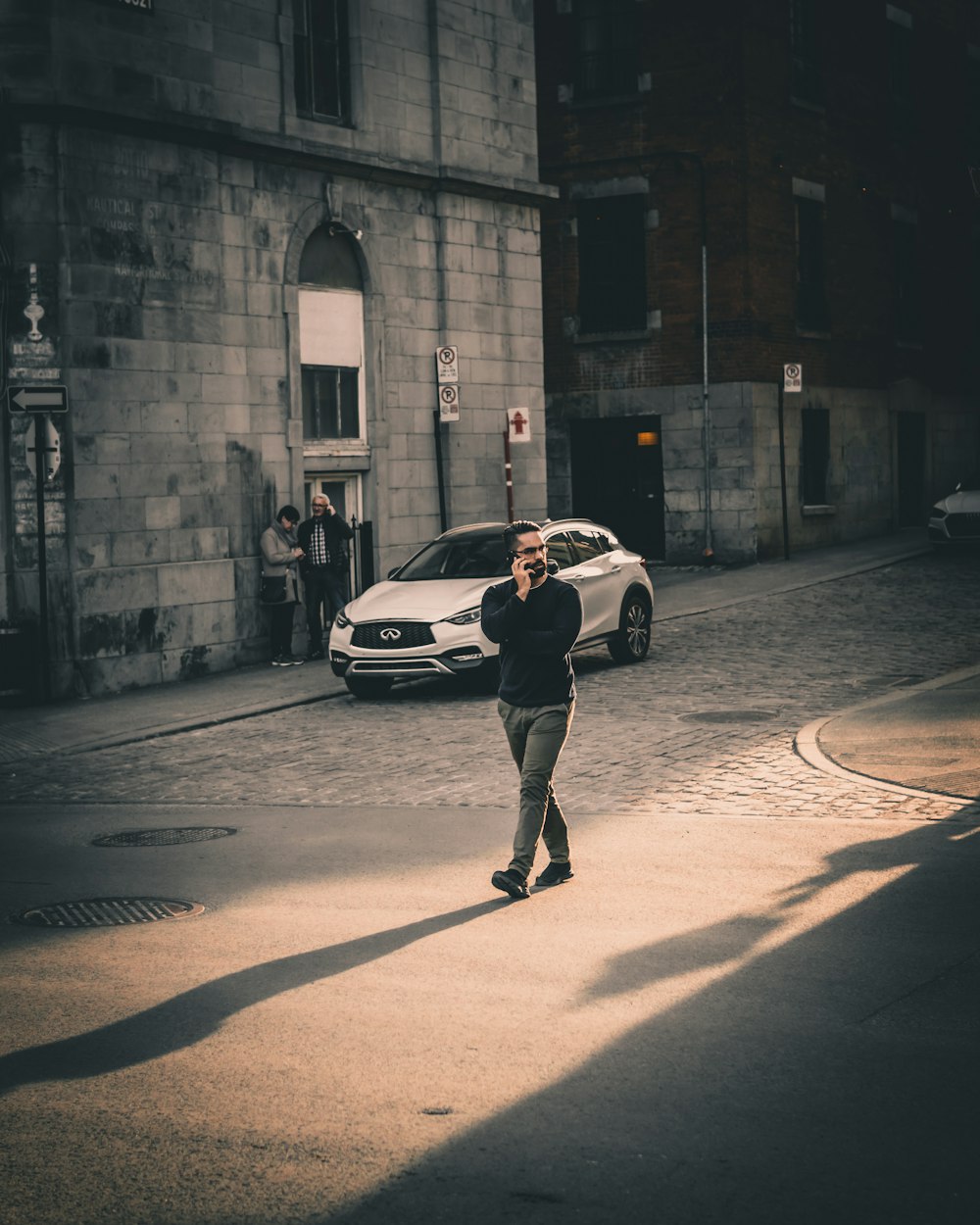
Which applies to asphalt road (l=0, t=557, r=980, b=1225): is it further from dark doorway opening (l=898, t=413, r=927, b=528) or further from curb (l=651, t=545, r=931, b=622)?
dark doorway opening (l=898, t=413, r=927, b=528)

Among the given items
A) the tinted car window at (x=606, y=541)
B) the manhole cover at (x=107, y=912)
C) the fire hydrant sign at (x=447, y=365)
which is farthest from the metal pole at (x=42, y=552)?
the manhole cover at (x=107, y=912)

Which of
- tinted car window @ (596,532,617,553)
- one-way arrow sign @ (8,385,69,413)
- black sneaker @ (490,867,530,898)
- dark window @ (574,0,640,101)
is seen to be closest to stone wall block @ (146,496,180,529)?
one-way arrow sign @ (8,385,69,413)

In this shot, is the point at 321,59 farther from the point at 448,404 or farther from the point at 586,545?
the point at 586,545

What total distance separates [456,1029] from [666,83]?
2600cm

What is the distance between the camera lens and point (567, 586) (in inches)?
341

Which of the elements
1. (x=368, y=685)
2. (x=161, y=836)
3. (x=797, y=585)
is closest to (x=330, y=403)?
(x=368, y=685)

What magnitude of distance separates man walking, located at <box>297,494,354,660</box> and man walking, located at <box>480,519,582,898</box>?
11233 millimetres

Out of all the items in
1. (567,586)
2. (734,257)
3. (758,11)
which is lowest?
(567,586)

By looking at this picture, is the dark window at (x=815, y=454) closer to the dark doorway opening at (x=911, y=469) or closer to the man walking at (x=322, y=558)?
the dark doorway opening at (x=911, y=469)

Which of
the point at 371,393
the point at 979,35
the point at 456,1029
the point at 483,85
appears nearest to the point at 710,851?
the point at 456,1029

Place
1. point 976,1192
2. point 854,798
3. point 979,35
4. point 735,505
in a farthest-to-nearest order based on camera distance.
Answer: point 979,35 → point 735,505 → point 854,798 → point 976,1192

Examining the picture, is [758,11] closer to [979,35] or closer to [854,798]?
[979,35]

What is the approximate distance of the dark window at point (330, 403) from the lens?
21.2m

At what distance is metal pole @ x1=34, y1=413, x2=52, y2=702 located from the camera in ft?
55.4
